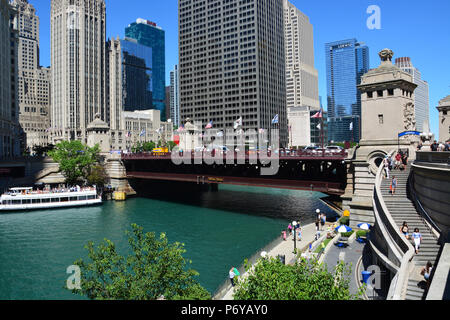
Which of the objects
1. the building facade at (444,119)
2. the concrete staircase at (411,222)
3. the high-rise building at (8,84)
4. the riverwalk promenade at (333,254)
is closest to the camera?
the concrete staircase at (411,222)

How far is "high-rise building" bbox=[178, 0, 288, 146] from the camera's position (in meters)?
163

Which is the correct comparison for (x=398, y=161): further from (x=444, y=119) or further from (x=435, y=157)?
(x=444, y=119)

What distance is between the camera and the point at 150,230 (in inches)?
1960

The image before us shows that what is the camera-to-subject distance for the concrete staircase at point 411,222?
18.5m

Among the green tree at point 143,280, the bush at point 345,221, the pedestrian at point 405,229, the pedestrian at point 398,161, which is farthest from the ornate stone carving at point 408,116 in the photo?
the green tree at point 143,280

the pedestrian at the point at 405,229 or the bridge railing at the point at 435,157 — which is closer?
the pedestrian at the point at 405,229

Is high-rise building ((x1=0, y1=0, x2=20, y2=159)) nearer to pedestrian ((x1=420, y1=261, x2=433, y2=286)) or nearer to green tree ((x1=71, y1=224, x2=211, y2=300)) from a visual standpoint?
green tree ((x1=71, y1=224, x2=211, y2=300))

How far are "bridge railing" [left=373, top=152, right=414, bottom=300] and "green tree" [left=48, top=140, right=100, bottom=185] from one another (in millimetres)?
70678

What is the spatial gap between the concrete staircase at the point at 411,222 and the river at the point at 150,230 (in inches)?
570

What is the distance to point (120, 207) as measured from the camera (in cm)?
7038

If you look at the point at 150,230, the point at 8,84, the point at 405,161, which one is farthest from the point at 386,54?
the point at 8,84

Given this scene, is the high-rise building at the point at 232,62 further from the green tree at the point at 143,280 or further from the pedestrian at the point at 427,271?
the green tree at the point at 143,280

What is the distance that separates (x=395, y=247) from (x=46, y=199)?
65487 millimetres
